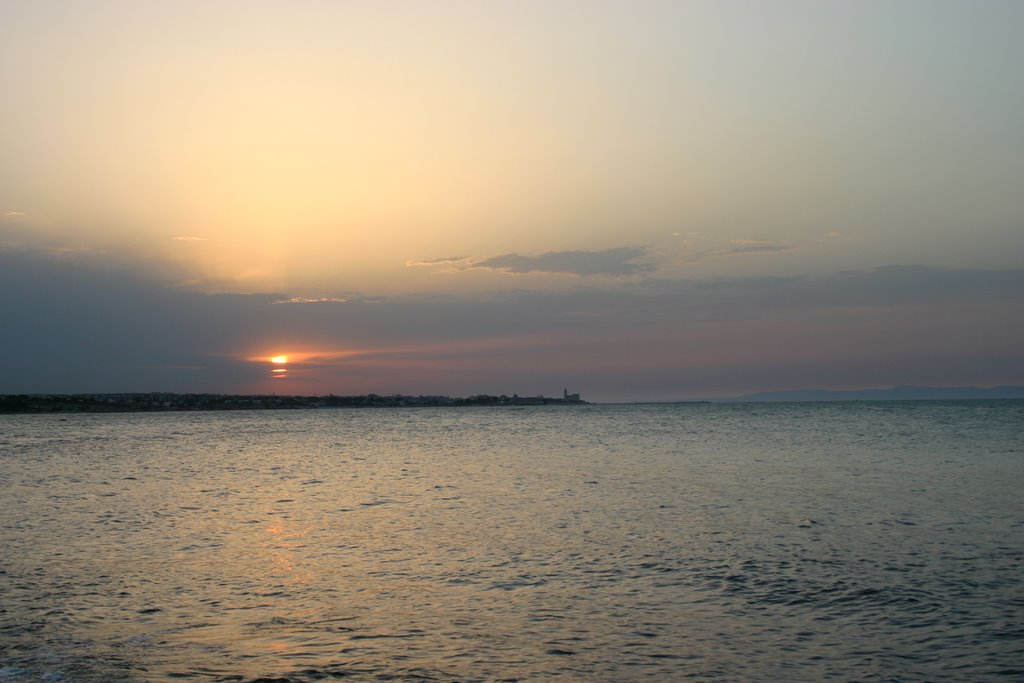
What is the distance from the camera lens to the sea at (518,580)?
1295cm

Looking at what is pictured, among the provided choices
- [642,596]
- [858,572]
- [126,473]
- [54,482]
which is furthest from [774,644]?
[126,473]

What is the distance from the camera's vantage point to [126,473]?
162ft

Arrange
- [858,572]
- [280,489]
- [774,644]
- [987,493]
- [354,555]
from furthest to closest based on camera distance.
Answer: [280,489] → [987,493] → [354,555] → [858,572] → [774,644]

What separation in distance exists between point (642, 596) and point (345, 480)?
96.2ft

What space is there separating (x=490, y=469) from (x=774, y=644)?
123ft

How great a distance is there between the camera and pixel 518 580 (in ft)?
61.5

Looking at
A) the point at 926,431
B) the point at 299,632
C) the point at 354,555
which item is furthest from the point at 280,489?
the point at 926,431

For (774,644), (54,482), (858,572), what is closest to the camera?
(774,644)

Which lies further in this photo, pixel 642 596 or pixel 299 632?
pixel 642 596

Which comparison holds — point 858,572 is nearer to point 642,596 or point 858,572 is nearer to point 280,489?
point 642,596

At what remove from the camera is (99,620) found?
15.4m

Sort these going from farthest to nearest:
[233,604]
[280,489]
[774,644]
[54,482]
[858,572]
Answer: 1. [54,482]
2. [280,489]
3. [858,572]
4. [233,604]
5. [774,644]

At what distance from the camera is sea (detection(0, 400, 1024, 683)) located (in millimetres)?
12945

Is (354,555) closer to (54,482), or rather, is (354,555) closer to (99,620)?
(99,620)
